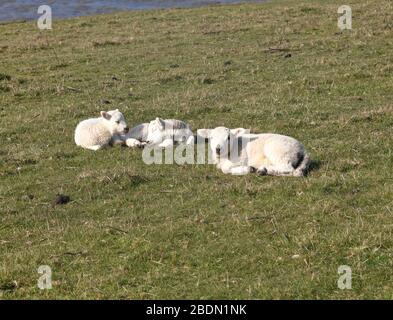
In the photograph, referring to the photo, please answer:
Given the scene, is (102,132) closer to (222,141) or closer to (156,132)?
(156,132)

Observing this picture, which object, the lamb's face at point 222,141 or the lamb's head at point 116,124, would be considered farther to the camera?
the lamb's head at point 116,124

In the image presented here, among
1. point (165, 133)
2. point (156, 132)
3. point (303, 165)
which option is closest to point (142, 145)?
point (156, 132)

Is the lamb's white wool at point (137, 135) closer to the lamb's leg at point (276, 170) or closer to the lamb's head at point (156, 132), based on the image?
the lamb's head at point (156, 132)

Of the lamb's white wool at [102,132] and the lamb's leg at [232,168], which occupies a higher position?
the lamb's white wool at [102,132]

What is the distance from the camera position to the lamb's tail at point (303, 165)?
10.6m

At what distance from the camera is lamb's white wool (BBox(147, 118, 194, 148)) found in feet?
43.4

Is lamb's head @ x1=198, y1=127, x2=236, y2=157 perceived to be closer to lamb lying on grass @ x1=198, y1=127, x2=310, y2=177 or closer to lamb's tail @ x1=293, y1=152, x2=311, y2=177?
lamb lying on grass @ x1=198, y1=127, x2=310, y2=177

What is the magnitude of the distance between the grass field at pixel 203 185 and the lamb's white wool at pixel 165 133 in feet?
1.68

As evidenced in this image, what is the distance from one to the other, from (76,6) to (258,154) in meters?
35.5

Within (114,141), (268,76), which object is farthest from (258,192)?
(268,76)

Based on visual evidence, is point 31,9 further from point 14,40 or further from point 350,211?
point 350,211

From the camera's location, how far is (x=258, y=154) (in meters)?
11.2

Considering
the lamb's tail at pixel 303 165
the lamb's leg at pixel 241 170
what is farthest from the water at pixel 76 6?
the lamb's tail at pixel 303 165

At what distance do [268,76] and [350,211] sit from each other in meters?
10.4
